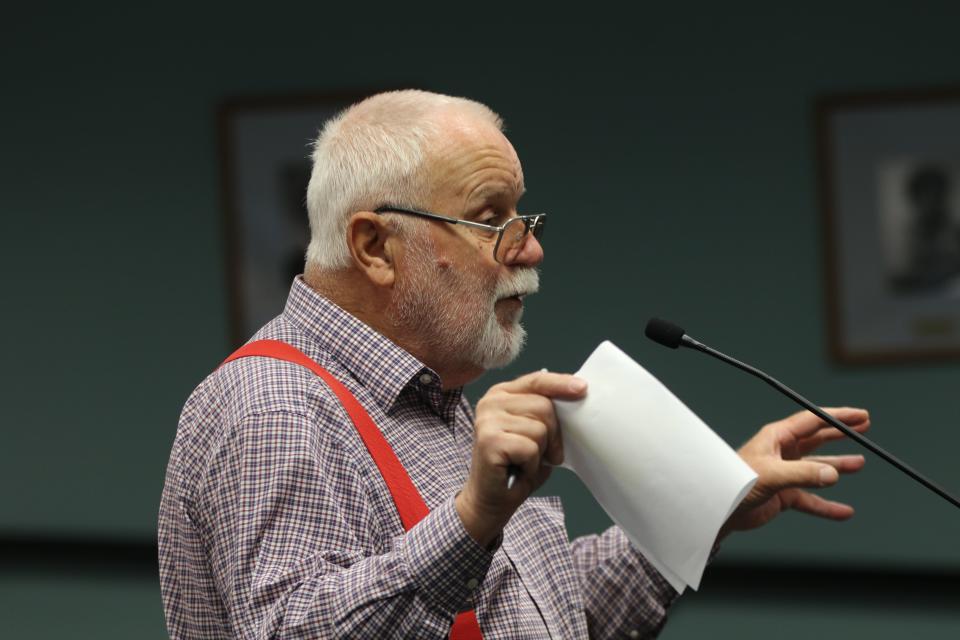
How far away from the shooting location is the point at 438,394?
5.73 ft

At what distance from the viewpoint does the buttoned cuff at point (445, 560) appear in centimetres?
131

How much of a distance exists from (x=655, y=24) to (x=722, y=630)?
1822 mm

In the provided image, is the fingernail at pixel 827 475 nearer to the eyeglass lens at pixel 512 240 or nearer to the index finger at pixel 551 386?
the index finger at pixel 551 386

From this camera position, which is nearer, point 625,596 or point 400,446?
point 400,446

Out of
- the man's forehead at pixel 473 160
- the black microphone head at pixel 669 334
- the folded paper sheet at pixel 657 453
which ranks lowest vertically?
the folded paper sheet at pixel 657 453

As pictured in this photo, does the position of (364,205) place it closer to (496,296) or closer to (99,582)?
(496,296)

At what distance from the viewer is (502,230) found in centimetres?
173

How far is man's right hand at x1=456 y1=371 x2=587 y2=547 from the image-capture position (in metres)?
1.27

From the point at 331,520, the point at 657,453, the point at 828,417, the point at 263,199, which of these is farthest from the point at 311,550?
the point at 263,199

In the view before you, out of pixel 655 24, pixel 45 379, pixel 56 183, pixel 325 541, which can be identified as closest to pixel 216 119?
pixel 56 183

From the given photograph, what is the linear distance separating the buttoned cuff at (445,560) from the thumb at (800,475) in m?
0.46

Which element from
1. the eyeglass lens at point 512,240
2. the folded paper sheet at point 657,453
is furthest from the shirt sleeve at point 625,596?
the folded paper sheet at point 657,453

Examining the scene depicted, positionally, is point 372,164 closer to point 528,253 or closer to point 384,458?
point 528,253

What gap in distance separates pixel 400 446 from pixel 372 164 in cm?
40
